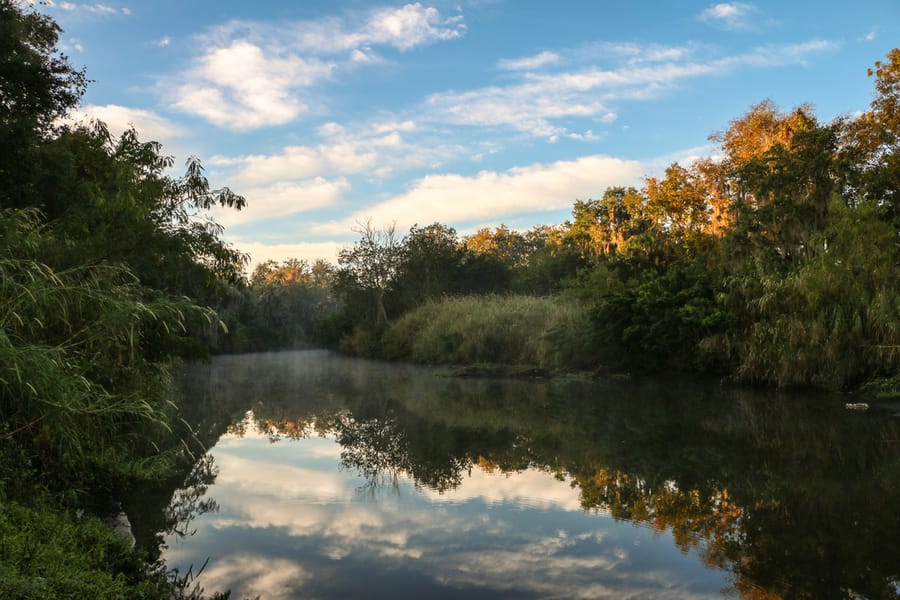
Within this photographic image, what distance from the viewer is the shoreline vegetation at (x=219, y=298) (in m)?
4.77

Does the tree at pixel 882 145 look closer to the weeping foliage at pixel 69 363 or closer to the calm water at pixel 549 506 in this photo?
the calm water at pixel 549 506

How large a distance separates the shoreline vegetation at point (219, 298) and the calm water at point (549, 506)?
0.87 metres

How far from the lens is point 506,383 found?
66.8 feet

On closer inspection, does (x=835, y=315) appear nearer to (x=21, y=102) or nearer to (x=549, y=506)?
(x=549, y=506)

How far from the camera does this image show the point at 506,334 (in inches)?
1013

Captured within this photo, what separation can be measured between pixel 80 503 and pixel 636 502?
16.6 ft

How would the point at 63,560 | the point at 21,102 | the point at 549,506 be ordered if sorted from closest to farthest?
the point at 63,560 → the point at 549,506 → the point at 21,102

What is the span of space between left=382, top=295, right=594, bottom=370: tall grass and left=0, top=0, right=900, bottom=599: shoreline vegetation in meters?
0.10

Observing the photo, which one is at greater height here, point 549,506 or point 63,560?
point 63,560

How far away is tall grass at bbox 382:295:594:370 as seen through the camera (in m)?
23.2

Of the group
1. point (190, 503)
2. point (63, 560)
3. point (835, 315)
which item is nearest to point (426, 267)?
point (835, 315)

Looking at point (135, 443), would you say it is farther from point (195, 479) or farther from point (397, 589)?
point (397, 589)

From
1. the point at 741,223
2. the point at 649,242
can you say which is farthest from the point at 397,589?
the point at 649,242

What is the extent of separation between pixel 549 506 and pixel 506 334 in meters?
19.1
